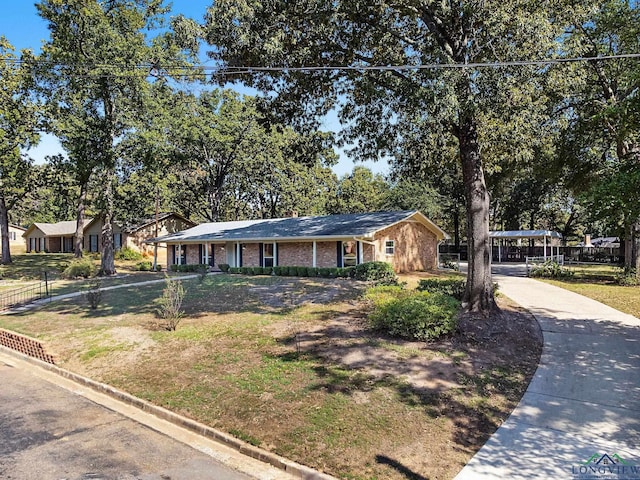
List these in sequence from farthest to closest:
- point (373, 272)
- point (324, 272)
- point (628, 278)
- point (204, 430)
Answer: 1. point (324, 272)
2. point (373, 272)
3. point (628, 278)
4. point (204, 430)

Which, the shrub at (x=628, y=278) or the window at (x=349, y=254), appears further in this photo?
the window at (x=349, y=254)

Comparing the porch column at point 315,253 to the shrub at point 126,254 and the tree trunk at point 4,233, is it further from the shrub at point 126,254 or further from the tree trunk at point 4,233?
the tree trunk at point 4,233

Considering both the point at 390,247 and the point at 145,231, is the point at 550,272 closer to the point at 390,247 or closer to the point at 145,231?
the point at 390,247

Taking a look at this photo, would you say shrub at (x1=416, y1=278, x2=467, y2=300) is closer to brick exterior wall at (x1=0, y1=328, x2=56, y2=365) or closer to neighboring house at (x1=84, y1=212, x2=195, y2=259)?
brick exterior wall at (x1=0, y1=328, x2=56, y2=365)

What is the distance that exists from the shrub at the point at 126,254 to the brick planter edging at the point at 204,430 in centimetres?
2999

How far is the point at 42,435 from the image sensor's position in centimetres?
564

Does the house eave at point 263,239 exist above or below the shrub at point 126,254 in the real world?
above

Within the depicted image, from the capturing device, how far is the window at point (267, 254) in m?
25.9

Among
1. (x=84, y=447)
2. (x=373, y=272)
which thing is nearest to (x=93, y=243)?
(x=373, y=272)

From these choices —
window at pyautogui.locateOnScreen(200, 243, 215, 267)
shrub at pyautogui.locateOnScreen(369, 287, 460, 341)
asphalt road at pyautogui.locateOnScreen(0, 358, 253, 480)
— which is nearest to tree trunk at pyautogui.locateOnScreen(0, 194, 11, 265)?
window at pyautogui.locateOnScreen(200, 243, 215, 267)

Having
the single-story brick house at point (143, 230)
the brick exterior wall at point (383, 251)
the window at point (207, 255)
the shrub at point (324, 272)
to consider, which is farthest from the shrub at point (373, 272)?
the single-story brick house at point (143, 230)

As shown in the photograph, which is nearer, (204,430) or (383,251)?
(204,430)

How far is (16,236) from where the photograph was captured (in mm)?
55625

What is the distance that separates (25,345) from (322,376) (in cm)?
809
